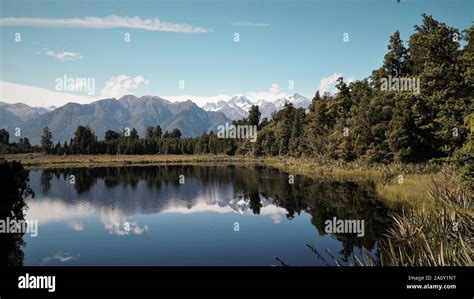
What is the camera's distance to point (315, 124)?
254 ft

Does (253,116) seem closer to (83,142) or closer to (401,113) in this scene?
(83,142)

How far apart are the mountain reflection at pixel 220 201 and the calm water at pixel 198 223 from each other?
85 mm

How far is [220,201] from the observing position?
36.4 metres

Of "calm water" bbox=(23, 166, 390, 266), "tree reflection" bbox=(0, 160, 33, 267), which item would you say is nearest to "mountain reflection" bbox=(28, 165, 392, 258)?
"calm water" bbox=(23, 166, 390, 266)

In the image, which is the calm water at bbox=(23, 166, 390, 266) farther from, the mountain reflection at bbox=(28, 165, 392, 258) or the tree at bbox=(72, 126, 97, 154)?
the tree at bbox=(72, 126, 97, 154)

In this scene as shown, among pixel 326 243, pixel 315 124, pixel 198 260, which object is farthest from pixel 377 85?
pixel 198 260

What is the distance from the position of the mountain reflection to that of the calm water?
0.28ft

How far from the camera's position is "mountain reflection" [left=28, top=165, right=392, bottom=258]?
25.8 m

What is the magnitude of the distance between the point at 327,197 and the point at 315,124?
44.3 metres

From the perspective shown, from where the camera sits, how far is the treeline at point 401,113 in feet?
97.1

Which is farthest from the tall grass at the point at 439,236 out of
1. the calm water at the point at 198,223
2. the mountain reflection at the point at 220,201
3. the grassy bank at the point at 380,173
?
the mountain reflection at the point at 220,201

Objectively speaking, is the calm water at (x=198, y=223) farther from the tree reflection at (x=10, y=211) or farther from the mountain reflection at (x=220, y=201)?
the tree reflection at (x=10, y=211)

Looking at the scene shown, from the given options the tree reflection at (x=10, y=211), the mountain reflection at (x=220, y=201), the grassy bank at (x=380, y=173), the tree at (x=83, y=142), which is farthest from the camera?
the tree at (x=83, y=142)
